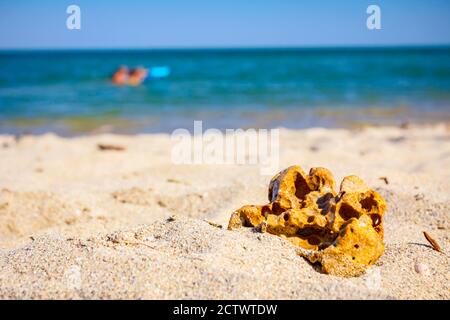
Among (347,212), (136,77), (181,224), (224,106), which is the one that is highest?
(136,77)

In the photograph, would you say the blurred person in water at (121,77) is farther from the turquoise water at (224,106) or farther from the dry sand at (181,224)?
the dry sand at (181,224)

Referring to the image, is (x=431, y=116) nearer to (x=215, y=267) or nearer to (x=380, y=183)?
(x=380, y=183)

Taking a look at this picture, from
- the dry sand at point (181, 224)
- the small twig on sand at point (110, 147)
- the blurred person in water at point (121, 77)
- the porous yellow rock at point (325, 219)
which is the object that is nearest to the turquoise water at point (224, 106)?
the blurred person in water at point (121, 77)

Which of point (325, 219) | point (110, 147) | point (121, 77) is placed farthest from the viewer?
point (121, 77)

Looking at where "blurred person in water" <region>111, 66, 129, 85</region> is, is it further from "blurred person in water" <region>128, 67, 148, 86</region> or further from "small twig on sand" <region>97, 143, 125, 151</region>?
"small twig on sand" <region>97, 143, 125, 151</region>

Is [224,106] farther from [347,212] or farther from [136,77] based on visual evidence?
[347,212]

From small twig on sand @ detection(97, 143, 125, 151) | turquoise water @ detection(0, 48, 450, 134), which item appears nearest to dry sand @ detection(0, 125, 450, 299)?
small twig on sand @ detection(97, 143, 125, 151)

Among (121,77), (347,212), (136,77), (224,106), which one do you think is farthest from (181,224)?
(121,77)
